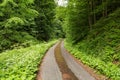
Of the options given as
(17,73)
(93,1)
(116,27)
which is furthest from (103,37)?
(17,73)

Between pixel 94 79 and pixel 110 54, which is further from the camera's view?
pixel 110 54

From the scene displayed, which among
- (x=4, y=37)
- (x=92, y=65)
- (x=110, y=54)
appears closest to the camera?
(x=92, y=65)

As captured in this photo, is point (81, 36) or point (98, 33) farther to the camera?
point (81, 36)

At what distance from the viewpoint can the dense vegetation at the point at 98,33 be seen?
1070 cm

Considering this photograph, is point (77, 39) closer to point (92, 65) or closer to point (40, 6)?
point (92, 65)

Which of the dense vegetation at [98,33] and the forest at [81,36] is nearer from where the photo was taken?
the forest at [81,36]

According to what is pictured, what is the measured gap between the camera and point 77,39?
67.9 ft

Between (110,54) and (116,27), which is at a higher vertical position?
(116,27)

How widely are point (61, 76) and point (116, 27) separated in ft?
25.4

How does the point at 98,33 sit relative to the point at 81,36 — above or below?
above

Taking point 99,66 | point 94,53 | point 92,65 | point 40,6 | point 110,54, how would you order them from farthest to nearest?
point 40,6 < point 94,53 < point 110,54 < point 92,65 < point 99,66

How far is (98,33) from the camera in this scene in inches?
622

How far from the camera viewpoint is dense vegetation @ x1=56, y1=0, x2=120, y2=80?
35.1 feet

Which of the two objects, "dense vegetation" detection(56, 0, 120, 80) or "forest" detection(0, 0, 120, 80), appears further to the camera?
"dense vegetation" detection(56, 0, 120, 80)
